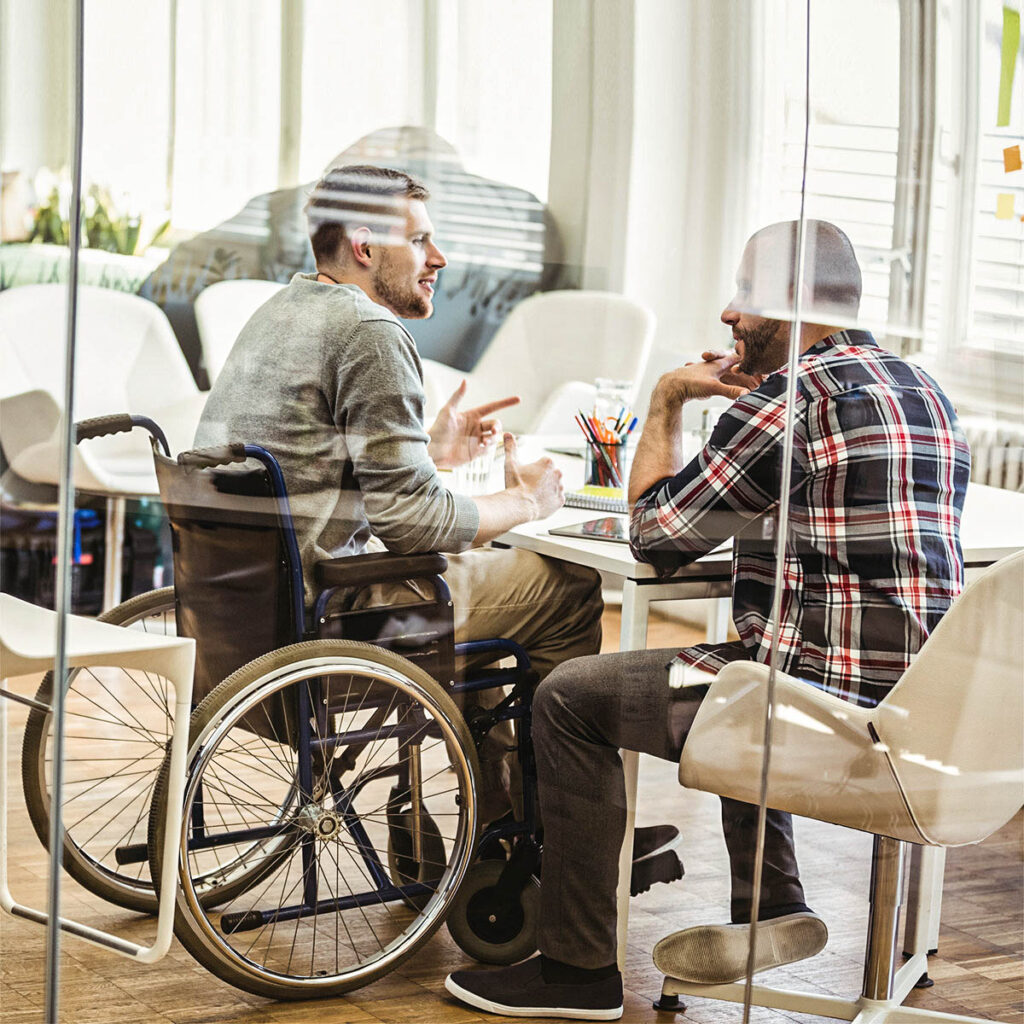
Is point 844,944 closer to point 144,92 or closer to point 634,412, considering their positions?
point 634,412

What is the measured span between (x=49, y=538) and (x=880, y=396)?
3.59 feet

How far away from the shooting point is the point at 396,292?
6.33ft

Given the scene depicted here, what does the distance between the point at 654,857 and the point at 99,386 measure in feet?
3.17

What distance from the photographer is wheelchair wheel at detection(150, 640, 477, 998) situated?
6.39 feet

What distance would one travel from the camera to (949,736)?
2.00 metres

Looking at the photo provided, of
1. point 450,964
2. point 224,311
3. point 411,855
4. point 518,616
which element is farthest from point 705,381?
point 450,964

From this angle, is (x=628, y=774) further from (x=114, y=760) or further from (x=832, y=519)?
(x=114, y=760)

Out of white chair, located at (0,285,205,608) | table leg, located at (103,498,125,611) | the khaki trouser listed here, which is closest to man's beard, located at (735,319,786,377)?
the khaki trouser

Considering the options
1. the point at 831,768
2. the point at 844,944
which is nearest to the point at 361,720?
the point at 831,768

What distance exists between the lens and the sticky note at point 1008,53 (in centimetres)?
221

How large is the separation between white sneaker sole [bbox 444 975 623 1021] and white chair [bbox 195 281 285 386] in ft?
2.89

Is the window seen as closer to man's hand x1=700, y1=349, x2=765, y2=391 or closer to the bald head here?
the bald head

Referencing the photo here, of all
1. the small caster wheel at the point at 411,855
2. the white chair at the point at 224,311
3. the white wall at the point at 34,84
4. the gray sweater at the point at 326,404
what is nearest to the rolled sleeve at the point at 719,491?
the gray sweater at the point at 326,404

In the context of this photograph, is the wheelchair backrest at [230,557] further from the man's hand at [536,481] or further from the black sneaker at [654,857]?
the black sneaker at [654,857]
